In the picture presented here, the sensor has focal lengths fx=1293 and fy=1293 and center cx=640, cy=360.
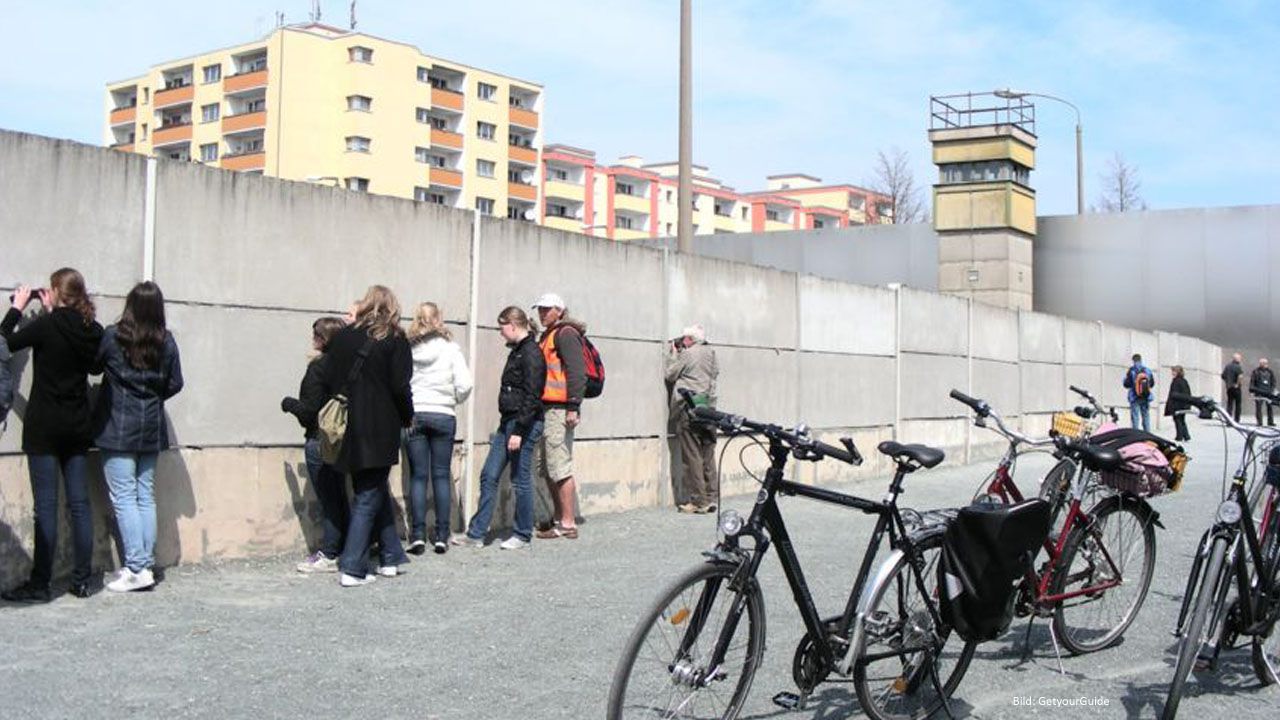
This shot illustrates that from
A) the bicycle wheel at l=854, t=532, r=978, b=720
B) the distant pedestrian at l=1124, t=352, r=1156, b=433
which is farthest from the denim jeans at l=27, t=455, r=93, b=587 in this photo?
the distant pedestrian at l=1124, t=352, r=1156, b=433

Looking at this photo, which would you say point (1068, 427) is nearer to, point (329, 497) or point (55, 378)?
point (329, 497)

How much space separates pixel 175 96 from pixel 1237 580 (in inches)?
3854

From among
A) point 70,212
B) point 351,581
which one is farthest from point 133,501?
point 70,212

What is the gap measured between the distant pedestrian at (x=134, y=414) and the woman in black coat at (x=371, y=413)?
1.06m

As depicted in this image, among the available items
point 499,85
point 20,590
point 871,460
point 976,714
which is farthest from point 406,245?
point 499,85

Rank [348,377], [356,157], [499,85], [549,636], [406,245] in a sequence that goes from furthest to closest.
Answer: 1. [499,85]
2. [356,157]
3. [406,245]
4. [348,377]
5. [549,636]

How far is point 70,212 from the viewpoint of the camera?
24.0 feet

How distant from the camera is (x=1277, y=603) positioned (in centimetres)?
565

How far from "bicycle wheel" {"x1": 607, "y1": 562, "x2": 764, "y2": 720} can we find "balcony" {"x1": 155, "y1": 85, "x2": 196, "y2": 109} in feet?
316

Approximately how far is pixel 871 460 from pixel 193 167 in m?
9.78

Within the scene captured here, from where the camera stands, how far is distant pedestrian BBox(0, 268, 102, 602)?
6.73 metres

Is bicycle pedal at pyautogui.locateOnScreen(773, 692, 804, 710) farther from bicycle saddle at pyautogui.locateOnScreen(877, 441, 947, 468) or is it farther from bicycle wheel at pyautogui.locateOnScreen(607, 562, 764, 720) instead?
bicycle saddle at pyautogui.locateOnScreen(877, 441, 947, 468)

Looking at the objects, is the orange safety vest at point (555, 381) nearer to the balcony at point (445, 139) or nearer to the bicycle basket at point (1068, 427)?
the bicycle basket at point (1068, 427)

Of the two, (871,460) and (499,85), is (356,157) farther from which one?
(871,460)
